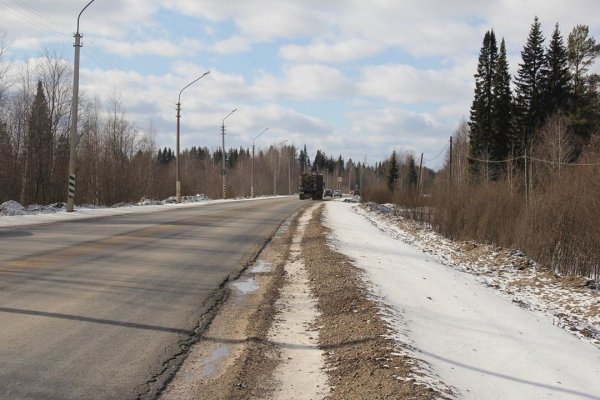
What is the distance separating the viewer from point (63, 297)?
23.8ft

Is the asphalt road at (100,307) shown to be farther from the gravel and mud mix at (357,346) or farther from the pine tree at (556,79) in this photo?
the pine tree at (556,79)

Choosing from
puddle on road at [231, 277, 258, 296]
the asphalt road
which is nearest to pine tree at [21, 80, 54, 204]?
the asphalt road

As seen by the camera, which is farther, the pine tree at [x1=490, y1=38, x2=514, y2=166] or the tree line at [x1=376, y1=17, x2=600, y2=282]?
the pine tree at [x1=490, y1=38, x2=514, y2=166]

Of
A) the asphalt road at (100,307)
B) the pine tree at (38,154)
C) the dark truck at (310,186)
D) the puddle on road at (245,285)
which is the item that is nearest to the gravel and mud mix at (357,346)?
the puddle on road at (245,285)

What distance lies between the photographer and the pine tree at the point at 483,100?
60.8m

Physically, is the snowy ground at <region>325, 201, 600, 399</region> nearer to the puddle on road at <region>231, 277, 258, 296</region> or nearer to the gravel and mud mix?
the gravel and mud mix

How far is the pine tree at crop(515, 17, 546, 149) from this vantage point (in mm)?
53781

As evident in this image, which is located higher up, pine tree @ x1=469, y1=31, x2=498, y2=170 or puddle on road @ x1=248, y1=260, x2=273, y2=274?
pine tree @ x1=469, y1=31, x2=498, y2=170

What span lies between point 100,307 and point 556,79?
182ft

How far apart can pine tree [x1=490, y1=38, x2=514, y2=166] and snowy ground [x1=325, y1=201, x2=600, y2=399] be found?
1888 inches

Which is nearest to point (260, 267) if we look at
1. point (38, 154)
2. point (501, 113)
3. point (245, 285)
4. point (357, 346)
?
point (245, 285)

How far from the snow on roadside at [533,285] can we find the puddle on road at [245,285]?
5103 millimetres

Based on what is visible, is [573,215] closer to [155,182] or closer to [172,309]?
[172,309]

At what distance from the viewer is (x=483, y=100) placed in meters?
63.4
